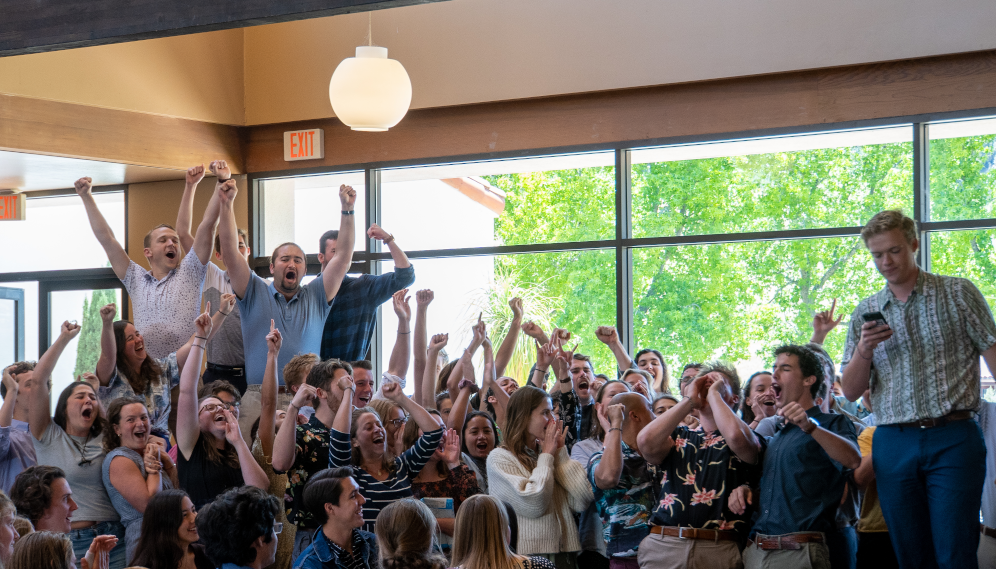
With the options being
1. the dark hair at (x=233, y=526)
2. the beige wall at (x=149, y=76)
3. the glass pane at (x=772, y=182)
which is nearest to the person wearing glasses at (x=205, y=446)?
the dark hair at (x=233, y=526)

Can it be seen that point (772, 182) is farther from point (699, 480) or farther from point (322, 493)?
point (322, 493)

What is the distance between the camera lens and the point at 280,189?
812cm

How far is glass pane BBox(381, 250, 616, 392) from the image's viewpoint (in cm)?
714

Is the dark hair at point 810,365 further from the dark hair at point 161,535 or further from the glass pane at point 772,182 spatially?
the glass pane at point 772,182

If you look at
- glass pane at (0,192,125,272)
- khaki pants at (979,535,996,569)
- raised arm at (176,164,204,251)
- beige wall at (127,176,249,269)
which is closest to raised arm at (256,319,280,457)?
raised arm at (176,164,204,251)

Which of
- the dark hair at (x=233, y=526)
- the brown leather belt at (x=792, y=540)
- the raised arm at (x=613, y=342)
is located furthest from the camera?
the raised arm at (x=613, y=342)

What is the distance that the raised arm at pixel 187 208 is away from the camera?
16.8 ft

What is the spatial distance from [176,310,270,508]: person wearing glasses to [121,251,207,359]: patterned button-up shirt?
1074 millimetres

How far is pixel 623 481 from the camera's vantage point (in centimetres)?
394

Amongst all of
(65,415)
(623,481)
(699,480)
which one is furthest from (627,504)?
(65,415)

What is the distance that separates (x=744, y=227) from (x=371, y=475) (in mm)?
3774

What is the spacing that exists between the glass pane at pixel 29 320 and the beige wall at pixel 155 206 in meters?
1.23

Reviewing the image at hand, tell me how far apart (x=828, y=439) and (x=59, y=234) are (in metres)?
6.97

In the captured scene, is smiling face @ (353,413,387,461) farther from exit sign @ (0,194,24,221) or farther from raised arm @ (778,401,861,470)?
exit sign @ (0,194,24,221)
